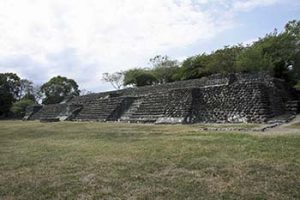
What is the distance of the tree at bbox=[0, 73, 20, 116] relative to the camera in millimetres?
55219

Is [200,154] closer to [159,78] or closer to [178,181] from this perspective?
[178,181]

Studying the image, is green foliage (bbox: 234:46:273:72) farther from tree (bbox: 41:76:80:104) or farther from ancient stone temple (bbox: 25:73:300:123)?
tree (bbox: 41:76:80:104)

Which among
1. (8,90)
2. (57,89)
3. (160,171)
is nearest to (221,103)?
(160,171)

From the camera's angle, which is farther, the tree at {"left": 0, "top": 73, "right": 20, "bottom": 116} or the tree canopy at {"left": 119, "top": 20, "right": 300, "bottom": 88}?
the tree at {"left": 0, "top": 73, "right": 20, "bottom": 116}

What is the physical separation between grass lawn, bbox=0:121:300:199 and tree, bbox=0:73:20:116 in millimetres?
50299

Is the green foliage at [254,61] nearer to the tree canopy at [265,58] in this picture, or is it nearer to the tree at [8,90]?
the tree canopy at [265,58]

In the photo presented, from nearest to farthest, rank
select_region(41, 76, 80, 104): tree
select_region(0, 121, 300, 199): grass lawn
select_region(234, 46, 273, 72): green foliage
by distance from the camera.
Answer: select_region(0, 121, 300, 199): grass lawn, select_region(234, 46, 273, 72): green foliage, select_region(41, 76, 80, 104): tree

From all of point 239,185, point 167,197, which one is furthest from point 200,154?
point 167,197

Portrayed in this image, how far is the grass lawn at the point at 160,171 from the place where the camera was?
16.5 ft

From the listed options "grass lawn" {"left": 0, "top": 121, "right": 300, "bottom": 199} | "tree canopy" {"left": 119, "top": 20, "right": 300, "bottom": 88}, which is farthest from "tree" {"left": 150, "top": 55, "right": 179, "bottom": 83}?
"grass lawn" {"left": 0, "top": 121, "right": 300, "bottom": 199}

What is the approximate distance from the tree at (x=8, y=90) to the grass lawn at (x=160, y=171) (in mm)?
50299

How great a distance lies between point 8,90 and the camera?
58.6 m

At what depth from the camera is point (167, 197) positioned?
479 centimetres

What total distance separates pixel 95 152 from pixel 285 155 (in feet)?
15.2
